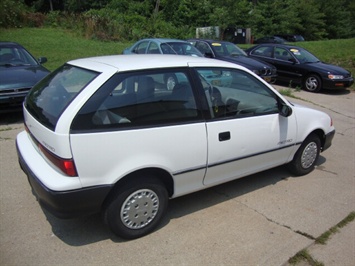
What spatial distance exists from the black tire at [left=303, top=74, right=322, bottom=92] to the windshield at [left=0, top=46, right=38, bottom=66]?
8652mm

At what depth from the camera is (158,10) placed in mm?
33281

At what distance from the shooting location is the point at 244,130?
3623mm

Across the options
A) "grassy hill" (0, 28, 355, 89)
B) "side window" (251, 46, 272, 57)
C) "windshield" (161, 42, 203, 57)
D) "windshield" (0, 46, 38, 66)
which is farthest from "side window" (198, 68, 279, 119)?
"grassy hill" (0, 28, 355, 89)

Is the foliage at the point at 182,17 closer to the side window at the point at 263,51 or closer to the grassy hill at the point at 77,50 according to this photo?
the grassy hill at the point at 77,50

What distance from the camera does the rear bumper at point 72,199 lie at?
2664 mm

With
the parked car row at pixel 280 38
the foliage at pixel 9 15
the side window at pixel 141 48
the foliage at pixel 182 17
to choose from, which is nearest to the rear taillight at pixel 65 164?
the side window at pixel 141 48

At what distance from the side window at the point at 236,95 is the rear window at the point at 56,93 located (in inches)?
47.4

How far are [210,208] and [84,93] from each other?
1898 millimetres

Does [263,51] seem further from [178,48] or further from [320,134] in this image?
[320,134]

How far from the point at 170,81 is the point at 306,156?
241 centimetres

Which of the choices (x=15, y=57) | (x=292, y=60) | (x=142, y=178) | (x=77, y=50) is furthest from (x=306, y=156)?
(x=77, y=50)

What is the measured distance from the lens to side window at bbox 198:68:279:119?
11.4 feet

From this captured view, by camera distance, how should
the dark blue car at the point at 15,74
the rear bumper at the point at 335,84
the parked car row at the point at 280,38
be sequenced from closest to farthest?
the dark blue car at the point at 15,74, the rear bumper at the point at 335,84, the parked car row at the point at 280,38

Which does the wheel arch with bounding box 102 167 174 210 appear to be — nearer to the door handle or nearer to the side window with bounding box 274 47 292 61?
the door handle
